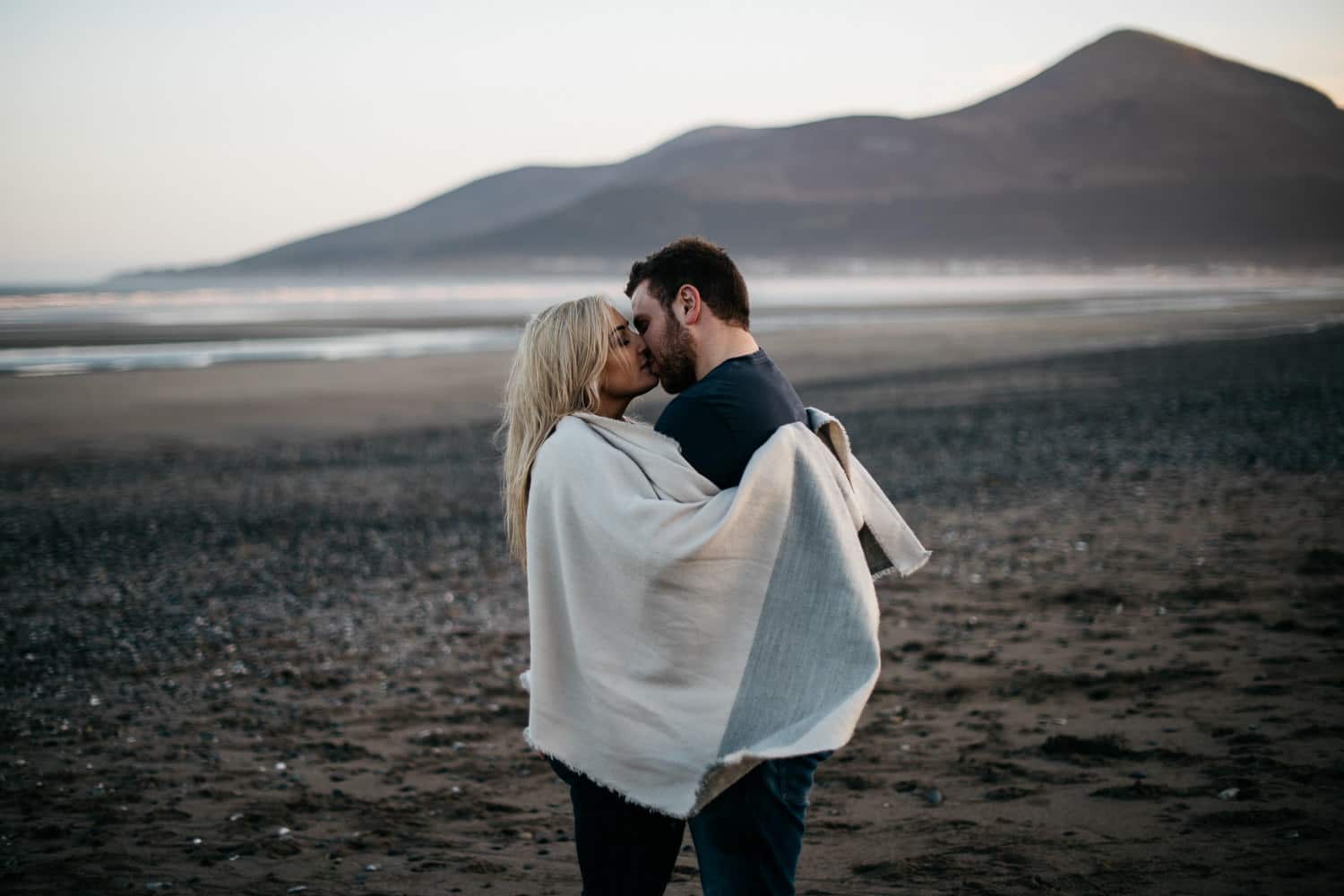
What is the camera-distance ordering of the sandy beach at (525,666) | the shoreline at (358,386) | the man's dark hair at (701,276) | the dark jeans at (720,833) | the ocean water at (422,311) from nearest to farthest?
the dark jeans at (720,833)
the man's dark hair at (701,276)
the sandy beach at (525,666)
the shoreline at (358,386)
the ocean water at (422,311)

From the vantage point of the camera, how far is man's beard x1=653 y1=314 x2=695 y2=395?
2928 millimetres

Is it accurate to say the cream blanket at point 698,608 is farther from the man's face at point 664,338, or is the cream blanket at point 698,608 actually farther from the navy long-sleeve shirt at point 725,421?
the man's face at point 664,338

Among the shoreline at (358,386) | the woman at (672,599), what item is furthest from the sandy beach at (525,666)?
the shoreline at (358,386)

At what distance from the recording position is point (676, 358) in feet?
9.68

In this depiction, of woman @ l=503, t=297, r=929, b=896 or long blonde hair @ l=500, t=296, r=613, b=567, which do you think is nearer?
woman @ l=503, t=297, r=929, b=896

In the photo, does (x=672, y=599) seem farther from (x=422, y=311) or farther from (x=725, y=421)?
(x=422, y=311)

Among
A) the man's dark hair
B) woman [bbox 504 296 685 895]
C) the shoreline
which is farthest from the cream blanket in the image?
the shoreline

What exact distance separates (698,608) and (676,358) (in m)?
0.65

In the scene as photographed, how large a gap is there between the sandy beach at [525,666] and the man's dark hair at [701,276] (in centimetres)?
241

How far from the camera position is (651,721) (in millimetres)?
2762

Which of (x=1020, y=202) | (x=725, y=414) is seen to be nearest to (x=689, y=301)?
(x=725, y=414)

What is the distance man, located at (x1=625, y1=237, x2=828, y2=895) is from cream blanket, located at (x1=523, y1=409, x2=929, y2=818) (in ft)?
0.25

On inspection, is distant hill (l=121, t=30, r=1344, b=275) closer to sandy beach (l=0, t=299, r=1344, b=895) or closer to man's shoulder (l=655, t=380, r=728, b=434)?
sandy beach (l=0, t=299, r=1344, b=895)

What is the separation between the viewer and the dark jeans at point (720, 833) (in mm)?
2793
